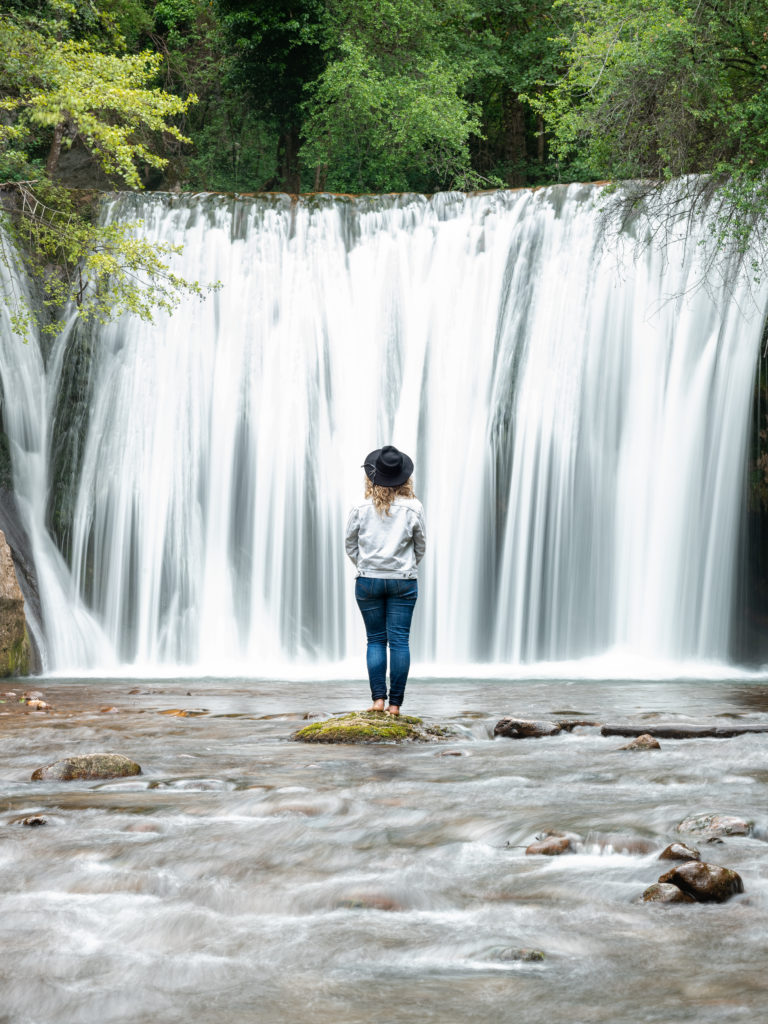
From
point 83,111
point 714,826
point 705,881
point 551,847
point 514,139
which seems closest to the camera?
point 705,881

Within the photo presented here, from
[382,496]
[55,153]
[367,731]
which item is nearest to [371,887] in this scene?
[367,731]

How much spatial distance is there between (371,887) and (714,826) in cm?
162

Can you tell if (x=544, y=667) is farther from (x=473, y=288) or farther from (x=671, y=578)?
(x=473, y=288)

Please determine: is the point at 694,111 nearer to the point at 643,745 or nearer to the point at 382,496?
the point at 382,496

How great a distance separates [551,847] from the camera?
14.5ft

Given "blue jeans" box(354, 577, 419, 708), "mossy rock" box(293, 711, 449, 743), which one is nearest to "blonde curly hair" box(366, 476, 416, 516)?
"blue jeans" box(354, 577, 419, 708)

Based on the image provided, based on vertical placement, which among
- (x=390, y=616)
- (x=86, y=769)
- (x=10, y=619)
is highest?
(x=390, y=616)

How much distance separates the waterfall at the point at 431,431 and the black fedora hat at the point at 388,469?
8390 millimetres

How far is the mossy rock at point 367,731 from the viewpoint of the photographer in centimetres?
732

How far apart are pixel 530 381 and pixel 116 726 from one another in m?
10.3

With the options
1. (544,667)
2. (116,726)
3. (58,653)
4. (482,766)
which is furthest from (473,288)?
(482,766)

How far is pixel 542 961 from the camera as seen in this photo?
3.18 meters

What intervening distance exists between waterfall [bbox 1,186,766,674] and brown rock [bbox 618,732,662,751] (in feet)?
26.8

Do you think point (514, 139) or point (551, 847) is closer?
point (551, 847)
